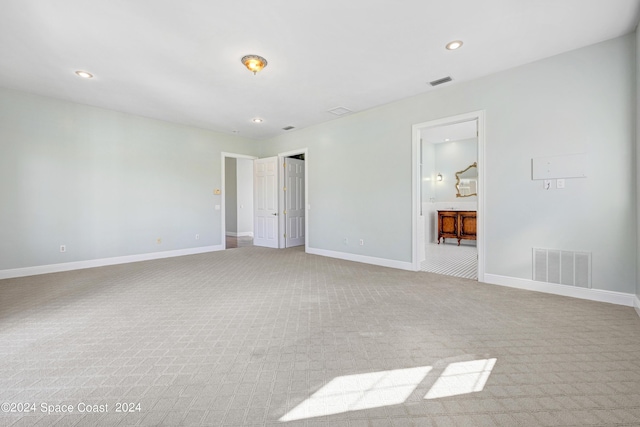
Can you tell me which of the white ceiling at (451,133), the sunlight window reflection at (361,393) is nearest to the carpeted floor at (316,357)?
the sunlight window reflection at (361,393)

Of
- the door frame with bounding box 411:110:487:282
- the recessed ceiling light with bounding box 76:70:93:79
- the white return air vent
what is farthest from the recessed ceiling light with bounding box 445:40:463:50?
the recessed ceiling light with bounding box 76:70:93:79

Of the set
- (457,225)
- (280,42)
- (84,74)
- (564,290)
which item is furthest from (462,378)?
(457,225)

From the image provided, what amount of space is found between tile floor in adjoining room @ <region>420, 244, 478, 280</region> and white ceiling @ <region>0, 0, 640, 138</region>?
10.1 feet

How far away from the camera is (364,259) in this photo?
18.2 feet

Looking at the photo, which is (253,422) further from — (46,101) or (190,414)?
(46,101)

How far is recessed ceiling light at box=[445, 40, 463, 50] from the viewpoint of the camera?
3.16m

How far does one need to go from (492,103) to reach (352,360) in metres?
3.97

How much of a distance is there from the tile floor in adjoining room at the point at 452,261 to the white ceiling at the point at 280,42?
3.08 meters

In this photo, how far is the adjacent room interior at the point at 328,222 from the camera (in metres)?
1.75

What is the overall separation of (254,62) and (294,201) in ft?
14.8

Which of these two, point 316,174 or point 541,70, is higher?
point 541,70

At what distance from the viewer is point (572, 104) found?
337 cm

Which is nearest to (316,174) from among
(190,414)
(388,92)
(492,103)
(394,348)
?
(388,92)

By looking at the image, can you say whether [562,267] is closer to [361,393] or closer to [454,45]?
[454,45]
